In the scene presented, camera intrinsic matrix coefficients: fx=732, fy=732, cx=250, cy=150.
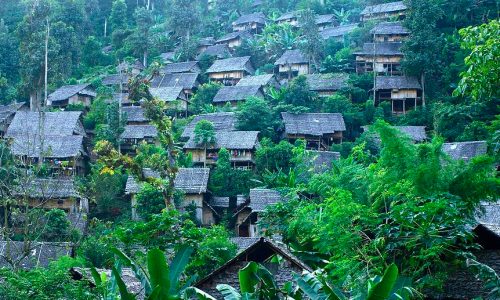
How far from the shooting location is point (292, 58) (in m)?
40.5

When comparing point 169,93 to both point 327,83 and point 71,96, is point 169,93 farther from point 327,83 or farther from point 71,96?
point 327,83

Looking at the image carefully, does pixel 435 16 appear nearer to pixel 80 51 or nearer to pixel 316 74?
pixel 316 74

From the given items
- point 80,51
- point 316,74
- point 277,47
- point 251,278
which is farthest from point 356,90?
point 251,278

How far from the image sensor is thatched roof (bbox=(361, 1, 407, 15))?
42250 mm

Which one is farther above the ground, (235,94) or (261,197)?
(235,94)

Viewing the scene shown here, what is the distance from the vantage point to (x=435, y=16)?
1321 inches

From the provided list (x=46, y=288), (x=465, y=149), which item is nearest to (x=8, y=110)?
(x=465, y=149)

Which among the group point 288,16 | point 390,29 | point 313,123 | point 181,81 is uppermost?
point 288,16

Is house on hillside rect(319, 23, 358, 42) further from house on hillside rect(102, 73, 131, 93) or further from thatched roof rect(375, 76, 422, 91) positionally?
house on hillside rect(102, 73, 131, 93)

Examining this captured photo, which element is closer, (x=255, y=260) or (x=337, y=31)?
(x=255, y=260)

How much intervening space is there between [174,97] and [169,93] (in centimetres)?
55

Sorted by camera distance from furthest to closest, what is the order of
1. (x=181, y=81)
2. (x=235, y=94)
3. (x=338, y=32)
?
(x=338, y=32) < (x=181, y=81) < (x=235, y=94)

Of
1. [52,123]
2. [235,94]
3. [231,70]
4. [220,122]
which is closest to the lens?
[220,122]

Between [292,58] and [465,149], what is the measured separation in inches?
637
